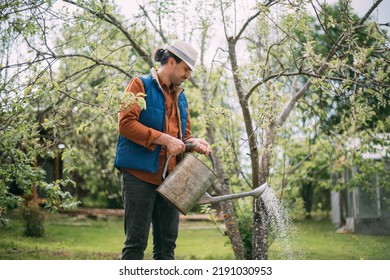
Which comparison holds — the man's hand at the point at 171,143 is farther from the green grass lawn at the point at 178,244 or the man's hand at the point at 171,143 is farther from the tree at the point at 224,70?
the green grass lawn at the point at 178,244

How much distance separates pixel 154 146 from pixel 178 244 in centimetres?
428

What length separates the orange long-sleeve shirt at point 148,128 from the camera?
2.07 metres

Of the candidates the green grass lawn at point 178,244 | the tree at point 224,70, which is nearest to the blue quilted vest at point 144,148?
the tree at point 224,70

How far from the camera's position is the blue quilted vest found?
2.10 metres

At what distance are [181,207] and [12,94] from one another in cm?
140

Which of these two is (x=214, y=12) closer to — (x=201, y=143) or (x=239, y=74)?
(x=239, y=74)

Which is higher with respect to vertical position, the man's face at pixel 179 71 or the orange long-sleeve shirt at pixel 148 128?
the man's face at pixel 179 71

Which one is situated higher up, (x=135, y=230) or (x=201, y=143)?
(x=201, y=143)

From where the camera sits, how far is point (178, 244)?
6262 millimetres

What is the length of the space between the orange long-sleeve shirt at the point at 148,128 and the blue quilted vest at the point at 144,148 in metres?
0.02

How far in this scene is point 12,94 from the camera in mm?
3023

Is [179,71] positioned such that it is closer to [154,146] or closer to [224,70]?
[154,146]

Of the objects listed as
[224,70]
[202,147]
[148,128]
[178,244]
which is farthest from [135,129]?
[178,244]
